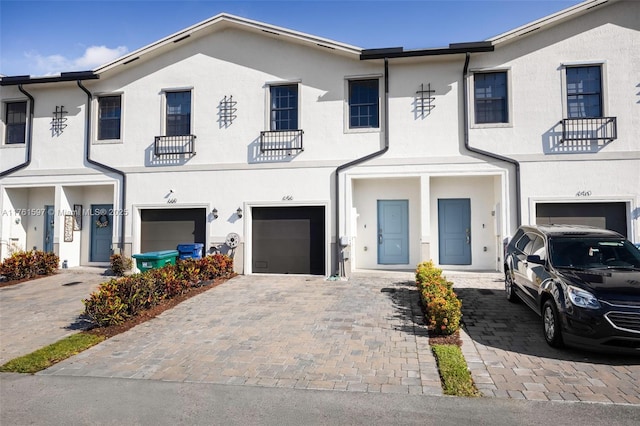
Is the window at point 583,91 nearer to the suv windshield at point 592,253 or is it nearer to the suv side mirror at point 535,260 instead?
the suv windshield at point 592,253

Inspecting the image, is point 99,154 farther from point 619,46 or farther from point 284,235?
point 619,46

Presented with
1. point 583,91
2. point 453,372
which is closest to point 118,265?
point 453,372

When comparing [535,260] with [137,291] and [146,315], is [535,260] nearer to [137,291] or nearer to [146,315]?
[146,315]

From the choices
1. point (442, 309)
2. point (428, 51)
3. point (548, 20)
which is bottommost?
point (442, 309)

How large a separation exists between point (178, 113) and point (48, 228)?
6.90 m

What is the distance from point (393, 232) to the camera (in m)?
12.5

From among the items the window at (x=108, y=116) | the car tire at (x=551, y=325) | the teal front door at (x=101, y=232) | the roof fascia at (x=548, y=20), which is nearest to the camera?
the car tire at (x=551, y=325)

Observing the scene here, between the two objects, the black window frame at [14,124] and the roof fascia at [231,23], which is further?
the black window frame at [14,124]

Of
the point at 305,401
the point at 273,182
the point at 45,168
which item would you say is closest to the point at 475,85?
the point at 273,182

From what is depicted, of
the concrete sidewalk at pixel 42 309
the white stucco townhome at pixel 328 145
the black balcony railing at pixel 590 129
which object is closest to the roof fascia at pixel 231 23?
the white stucco townhome at pixel 328 145

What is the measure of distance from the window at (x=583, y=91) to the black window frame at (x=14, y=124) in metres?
18.3

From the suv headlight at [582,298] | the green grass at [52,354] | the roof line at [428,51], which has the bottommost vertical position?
the green grass at [52,354]

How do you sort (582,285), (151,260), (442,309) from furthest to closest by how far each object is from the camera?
(151,260) < (442,309) < (582,285)

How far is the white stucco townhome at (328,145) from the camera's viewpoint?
35.8 feet
